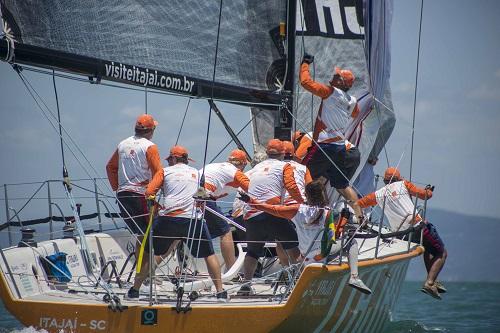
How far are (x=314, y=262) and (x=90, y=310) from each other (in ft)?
6.24

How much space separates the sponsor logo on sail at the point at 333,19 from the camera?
42.2ft

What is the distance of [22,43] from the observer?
9008 millimetres

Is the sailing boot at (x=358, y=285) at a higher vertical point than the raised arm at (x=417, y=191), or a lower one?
lower

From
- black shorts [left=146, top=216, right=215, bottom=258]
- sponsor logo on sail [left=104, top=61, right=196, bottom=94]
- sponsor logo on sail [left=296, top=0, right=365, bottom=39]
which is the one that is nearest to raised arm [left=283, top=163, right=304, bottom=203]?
black shorts [left=146, top=216, right=215, bottom=258]

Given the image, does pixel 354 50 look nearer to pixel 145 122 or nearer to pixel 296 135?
pixel 296 135

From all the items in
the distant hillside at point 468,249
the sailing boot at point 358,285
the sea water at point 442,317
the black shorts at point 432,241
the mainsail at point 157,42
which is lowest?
the distant hillside at point 468,249

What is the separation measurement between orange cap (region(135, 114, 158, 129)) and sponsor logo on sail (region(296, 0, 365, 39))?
3.16 m

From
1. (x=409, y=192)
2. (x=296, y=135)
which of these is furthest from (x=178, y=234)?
(x=296, y=135)

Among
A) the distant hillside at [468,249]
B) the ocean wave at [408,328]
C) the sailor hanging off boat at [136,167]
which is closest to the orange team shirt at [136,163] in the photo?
the sailor hanging off boat at [136,167]

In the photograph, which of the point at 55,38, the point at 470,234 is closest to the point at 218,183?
the point at 55,38

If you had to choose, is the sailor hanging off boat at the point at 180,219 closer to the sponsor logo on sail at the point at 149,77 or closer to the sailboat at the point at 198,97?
the sailboat at the point at 198,97

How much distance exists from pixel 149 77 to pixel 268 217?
1746 millimetres

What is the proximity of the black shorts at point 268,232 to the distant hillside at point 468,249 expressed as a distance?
55077 mm

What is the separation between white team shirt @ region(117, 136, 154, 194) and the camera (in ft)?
33.1
